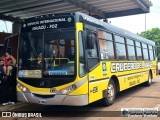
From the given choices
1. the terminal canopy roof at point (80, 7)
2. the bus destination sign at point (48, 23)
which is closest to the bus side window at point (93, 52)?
the bus destination sign at point (48, 23)

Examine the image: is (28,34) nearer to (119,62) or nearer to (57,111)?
(57,111)

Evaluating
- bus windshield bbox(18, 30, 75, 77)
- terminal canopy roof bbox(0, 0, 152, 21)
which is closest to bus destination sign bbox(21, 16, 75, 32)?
bus windshield bbox(18, 30, 75, 77)

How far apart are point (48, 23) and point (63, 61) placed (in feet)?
4.11

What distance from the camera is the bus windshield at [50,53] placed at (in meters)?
7.45

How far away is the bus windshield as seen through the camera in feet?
24.4

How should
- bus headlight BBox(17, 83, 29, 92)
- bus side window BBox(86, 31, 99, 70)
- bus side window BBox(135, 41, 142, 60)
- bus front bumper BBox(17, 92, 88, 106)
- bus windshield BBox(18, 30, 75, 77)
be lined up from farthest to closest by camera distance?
bus side window BBox(135, 41, 142, 60)
bus headlight BBox(17, 83, 29, 92)
bus side window BBox(86, 31, 99, 70)
bus windshield BBox(18, 30, 75, 77)
bus front bumper BBox(17, 92, 88, 106)

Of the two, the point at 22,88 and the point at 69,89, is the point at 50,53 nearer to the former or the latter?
the point at 69,89

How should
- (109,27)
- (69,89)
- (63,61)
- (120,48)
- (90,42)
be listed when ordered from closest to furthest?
1. (69,89)
2. (63,61)
3. (90,42)
4. (109,27)
5. (120,48)

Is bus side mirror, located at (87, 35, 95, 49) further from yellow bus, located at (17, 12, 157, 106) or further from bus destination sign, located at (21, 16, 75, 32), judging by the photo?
bus destination sign, located at (21, 16, 75, 32)

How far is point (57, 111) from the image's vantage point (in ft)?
27.9

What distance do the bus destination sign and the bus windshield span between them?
0.17 m

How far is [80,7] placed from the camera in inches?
540

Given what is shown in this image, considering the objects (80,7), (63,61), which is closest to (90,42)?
(63,61)

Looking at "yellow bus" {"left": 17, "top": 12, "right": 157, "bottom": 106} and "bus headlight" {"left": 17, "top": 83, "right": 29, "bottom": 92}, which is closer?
"yellow bus" {"left": 17, "top": 12, "right": 157, "bottom": 106}
